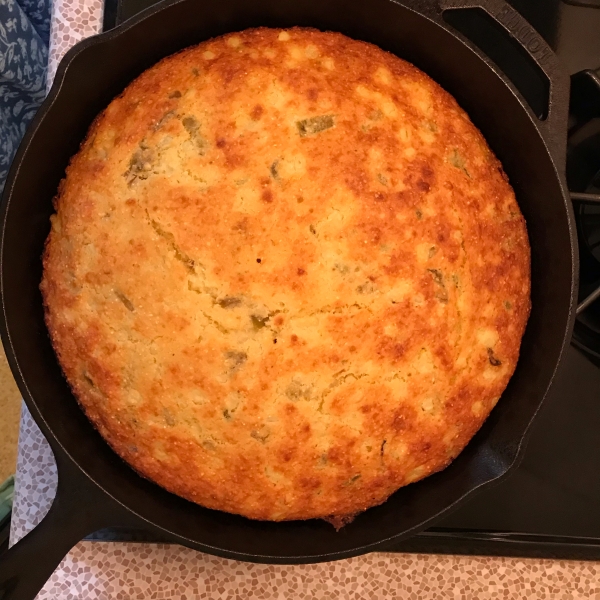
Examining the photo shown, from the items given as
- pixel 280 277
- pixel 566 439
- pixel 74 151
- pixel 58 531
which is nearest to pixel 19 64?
pixel 74 151

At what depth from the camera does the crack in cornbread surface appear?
32.3 inches

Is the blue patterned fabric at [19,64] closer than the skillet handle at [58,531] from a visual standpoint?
No

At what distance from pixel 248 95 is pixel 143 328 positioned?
1.15 ft

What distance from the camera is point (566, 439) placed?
3.57 ft

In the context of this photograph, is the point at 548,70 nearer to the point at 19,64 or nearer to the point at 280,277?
the point at 280,277

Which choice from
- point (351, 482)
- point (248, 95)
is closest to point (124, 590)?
point (351, 482)

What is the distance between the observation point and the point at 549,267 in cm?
93

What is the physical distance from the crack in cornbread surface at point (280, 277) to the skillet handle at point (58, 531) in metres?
0.09

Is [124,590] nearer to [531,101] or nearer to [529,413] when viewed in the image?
[529,413]

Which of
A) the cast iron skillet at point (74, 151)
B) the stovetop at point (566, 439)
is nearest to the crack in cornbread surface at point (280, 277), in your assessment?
the cast iron skillet at point (74, 151)

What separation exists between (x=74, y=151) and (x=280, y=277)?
397mm

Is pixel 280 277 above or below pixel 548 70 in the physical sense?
below

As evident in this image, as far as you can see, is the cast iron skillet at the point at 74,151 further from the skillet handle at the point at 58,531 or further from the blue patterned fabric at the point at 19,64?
the blue patterned fabric at the point at 19,64

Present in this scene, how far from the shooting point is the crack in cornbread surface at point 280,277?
819 mm
